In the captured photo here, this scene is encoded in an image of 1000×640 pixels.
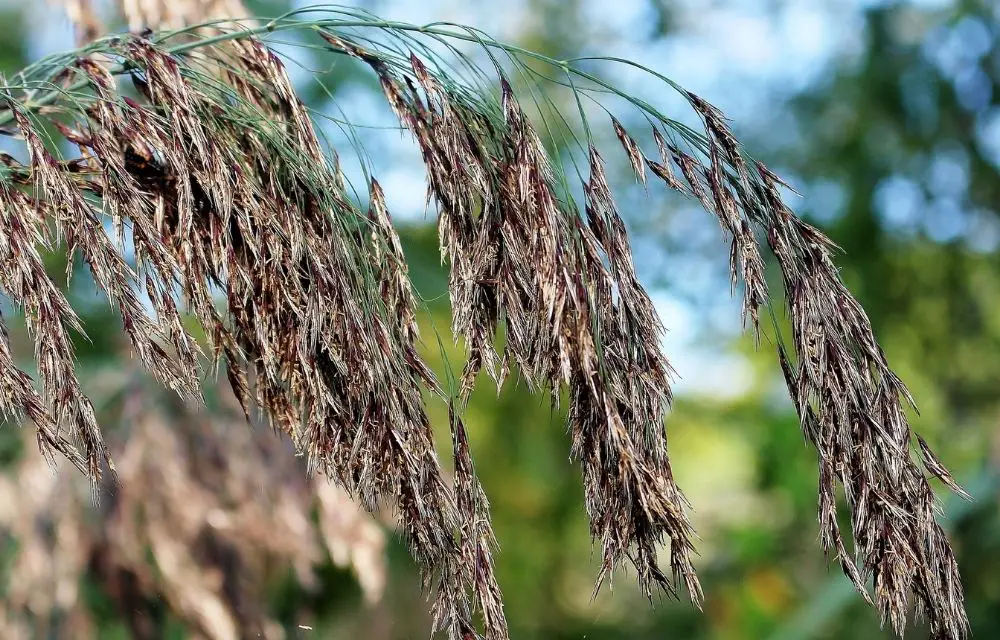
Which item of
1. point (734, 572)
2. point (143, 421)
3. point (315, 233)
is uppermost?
point (734, 572)

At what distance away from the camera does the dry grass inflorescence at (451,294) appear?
3.84ft

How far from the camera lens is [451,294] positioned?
1.25 meters

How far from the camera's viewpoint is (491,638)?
1234mm

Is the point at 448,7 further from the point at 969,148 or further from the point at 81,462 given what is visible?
the point at 81,462

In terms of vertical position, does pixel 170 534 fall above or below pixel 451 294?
above

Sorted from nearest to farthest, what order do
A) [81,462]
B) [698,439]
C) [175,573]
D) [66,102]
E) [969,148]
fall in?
[81,462], [66,102], [175,573], [969,148], [698,439]

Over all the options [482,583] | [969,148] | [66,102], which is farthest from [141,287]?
[969,148]

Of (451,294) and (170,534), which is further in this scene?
(170,534)

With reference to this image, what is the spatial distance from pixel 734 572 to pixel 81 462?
7386mm

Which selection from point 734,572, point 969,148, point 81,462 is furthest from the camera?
point 734,572

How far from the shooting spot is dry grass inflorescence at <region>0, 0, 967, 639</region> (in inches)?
46.1

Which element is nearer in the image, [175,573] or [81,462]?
[81,462]

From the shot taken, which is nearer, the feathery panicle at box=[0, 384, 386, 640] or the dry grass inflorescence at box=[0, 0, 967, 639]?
the dry grass inflorescence at box=[0, 0, 967, 639]

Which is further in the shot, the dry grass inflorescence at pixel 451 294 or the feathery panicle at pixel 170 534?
the feathery panicle at pixel 170 534
